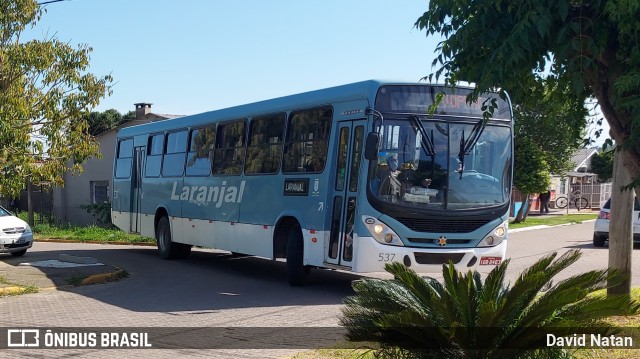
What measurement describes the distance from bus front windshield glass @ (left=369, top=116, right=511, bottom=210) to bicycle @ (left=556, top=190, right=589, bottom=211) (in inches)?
1590

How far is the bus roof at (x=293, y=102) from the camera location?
12594 millimetres

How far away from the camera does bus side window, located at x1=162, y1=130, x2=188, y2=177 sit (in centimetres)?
1875

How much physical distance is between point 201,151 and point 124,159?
5.76m

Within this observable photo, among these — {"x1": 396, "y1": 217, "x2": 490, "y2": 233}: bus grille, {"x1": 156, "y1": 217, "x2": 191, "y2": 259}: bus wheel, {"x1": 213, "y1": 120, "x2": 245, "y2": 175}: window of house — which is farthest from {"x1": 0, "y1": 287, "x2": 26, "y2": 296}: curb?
{"x1": 396, "y1": 217, "x2": 490, "y2": 233}: bus grille

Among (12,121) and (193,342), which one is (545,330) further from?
(12,121)

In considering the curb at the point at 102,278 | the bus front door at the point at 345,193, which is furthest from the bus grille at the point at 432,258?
the curb at the point at 102,278

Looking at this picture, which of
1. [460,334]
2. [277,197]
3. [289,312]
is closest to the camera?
[460,334]

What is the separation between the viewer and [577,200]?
54.4 meters

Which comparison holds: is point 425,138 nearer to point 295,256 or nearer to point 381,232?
point 381,232

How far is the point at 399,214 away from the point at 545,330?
20.9 ft

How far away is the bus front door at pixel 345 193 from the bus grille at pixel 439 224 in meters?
0.92

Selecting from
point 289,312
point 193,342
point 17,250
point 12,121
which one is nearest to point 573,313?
point 193,342

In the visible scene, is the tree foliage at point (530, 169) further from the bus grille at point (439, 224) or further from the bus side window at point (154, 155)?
the bus grille at point (439, 224)
